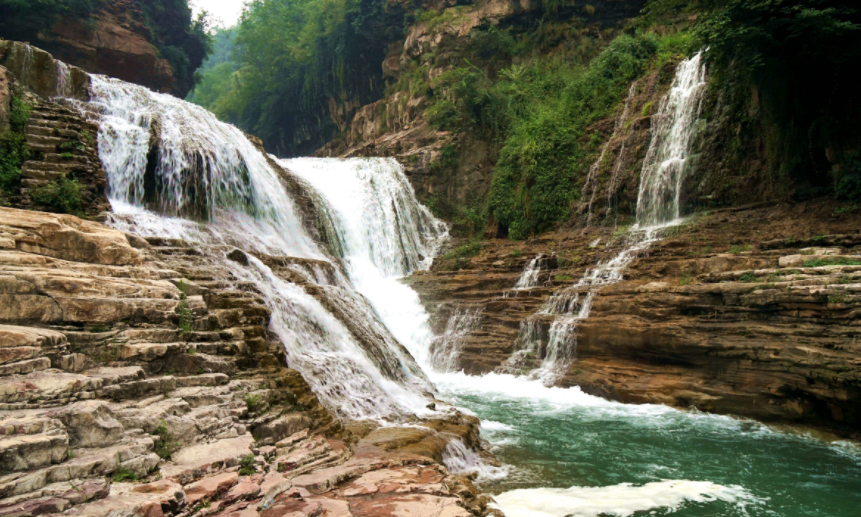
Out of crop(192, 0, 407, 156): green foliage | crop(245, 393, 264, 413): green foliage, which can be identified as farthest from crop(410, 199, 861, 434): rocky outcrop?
crop(192, 0, 407, 156): green foliage

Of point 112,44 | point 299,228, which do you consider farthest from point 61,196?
point 112,44

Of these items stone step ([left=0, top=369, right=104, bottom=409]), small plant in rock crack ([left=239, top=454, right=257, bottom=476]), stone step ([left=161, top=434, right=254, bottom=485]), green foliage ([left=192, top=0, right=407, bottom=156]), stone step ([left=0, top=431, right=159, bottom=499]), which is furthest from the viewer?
green foliage ([left=192, top=0, right=407, bottom=156])

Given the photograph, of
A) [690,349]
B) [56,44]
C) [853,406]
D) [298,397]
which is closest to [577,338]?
[690,349]

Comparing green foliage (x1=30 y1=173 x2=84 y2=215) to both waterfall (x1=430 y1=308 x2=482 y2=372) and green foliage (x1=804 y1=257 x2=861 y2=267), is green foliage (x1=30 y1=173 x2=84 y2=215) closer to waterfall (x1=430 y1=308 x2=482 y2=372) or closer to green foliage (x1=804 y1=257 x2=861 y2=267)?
waterfall (x1=430 y1=308 x2=482 y2=372)

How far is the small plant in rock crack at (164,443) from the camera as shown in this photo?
15.8 ft

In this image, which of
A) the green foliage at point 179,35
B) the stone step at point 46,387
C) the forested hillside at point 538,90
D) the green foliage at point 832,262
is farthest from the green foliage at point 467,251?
the green foliage at point 179,35

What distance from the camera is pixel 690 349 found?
35.0 ft

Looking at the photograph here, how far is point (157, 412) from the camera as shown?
5.14 m

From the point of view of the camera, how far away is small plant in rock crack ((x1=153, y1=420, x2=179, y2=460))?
15.8 feet

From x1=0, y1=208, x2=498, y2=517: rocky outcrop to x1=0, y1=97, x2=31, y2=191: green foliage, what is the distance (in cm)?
464

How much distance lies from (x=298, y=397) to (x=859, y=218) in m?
12.3

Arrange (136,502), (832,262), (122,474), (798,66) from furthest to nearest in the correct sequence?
(798,66), (832,262), (122,474), (136,502)

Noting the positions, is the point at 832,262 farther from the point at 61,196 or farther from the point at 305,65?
the point at 305,65

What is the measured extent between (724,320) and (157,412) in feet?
32.1
